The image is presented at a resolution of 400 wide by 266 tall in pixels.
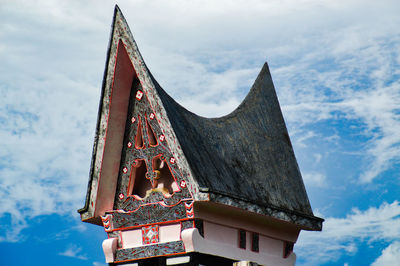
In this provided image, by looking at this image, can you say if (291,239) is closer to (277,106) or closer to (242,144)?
(242,144)

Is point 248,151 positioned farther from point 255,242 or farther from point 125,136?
point 125,136

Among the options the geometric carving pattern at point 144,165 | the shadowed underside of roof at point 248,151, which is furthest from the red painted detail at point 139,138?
the shadowed underside of roof at point 248,151

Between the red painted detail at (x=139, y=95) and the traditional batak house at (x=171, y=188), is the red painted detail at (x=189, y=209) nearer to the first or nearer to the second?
the traditional batak house at (x=171, y=188)

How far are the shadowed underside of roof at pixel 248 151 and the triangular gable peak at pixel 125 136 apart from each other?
1.02ft

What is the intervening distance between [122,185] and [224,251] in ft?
6.27

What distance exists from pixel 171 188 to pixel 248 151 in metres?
1.95

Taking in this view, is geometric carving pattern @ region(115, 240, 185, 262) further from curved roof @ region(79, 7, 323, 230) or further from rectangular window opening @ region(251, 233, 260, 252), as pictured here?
rectangular window opening @ region(251, 233, 260, 252)

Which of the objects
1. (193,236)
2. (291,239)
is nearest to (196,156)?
(193,236)

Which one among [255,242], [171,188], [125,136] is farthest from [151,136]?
[255,242]

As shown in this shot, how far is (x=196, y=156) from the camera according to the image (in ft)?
34.9

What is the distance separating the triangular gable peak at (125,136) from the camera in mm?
10695


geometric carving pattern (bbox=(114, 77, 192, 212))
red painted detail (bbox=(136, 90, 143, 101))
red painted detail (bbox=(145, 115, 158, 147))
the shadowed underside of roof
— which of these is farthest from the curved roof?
red painted detail (bbox=(145, 115, 158, 147))

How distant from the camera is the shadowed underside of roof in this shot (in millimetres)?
10711

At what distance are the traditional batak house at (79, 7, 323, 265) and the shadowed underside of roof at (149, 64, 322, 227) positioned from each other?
2cm
